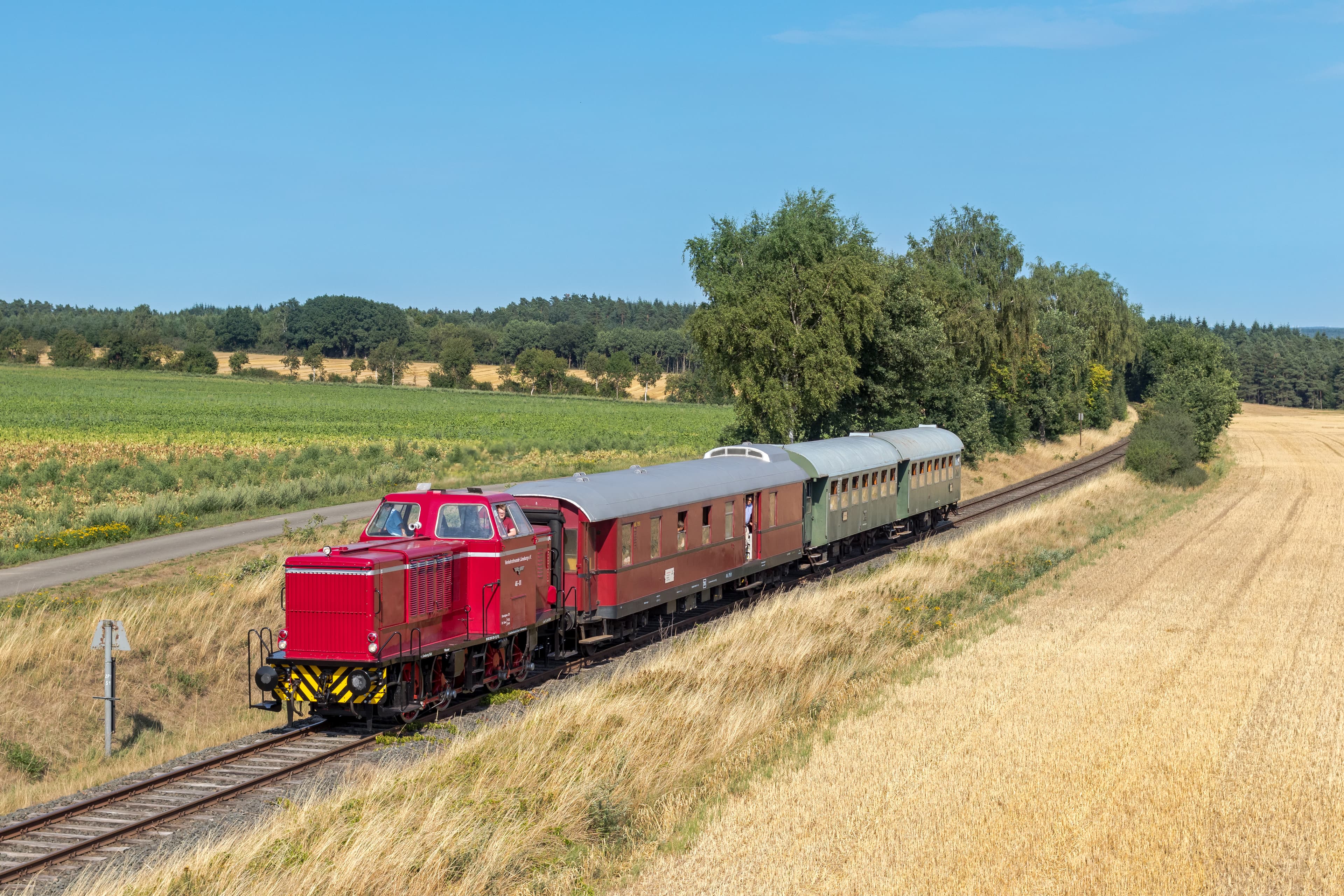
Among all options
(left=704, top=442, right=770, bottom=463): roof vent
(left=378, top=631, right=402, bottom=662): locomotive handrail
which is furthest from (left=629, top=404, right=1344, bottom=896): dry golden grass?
(left=704, top=442, right=770, bottom=463): roof vent

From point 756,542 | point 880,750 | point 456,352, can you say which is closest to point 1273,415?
point 456,352

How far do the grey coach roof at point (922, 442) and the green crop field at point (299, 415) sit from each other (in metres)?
27.6

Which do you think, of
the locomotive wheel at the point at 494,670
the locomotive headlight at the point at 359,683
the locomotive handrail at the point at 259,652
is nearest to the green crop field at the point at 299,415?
the locomotive handrail at the point at 259,652

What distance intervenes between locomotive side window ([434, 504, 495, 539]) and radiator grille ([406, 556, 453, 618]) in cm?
60

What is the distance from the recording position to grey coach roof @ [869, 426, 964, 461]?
3694 centimetres

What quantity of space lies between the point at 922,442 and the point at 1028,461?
35038mm

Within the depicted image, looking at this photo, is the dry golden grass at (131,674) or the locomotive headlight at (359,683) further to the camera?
the dry golden grass at (131,674)

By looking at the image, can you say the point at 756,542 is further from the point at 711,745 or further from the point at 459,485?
the point at 459,485

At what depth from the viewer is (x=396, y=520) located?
17172 mm

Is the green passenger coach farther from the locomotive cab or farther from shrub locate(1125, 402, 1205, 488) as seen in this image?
shrub locate(1125, 402, 1205, 488)

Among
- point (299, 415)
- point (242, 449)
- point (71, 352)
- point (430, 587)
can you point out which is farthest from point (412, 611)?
point (71, 352)

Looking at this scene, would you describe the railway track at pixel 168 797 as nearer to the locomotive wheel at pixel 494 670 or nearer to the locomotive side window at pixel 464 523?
the locomotive wheel at pixel 494 670

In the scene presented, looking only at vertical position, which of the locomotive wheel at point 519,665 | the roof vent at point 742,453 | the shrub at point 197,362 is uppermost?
the shrub at point 197,362

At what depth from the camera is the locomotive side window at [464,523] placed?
17.1 metres
